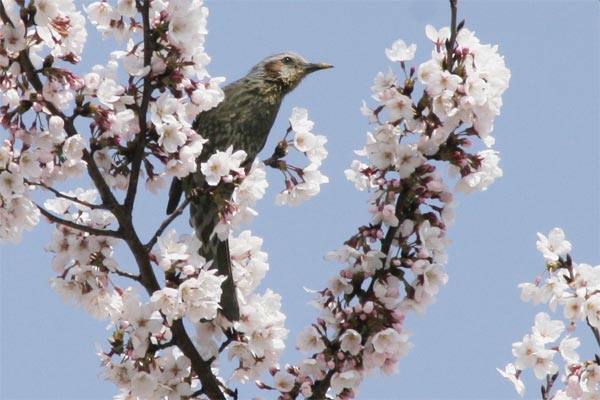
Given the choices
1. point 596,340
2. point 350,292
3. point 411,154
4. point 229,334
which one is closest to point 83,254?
point 229,334

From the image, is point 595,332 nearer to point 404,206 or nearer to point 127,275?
point 404,206

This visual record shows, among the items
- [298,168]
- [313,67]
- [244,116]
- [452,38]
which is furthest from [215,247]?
[313,67]

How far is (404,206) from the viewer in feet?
13.3

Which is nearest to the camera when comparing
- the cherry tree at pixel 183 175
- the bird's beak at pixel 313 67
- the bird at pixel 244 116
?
the cherry tree at pixel 183 175

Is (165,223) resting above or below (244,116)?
below

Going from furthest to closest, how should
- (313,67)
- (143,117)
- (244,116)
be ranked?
(313,67) < (244,116) < (143,117)

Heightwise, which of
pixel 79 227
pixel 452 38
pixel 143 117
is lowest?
pixel 79 227

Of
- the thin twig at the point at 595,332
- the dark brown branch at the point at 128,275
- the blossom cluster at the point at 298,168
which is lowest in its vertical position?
the thin twig at the point at 595,332

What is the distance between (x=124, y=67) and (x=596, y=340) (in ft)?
7.70

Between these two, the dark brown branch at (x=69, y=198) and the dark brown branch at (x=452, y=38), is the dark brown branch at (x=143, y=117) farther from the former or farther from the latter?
the dark brown branch at (x=452, y=38)

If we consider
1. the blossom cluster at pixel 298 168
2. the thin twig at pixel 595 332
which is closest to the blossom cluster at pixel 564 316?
the thin twig at pixel 595 332

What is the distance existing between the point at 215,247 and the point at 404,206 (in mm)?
A: 1182

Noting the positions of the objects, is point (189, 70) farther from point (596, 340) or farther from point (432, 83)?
point (596, 340)

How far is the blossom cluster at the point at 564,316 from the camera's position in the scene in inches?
157
